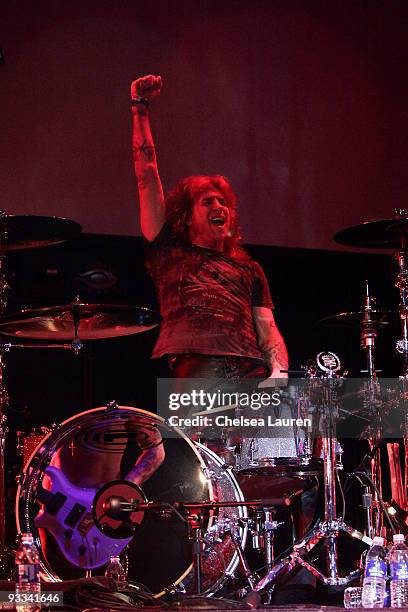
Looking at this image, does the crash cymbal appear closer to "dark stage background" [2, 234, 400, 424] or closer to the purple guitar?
"dark stage background" [2, 234, 400, 424]

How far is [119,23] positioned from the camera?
6.73 meters

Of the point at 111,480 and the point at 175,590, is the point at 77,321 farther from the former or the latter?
the point at 175,590

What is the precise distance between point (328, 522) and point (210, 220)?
2.50 m

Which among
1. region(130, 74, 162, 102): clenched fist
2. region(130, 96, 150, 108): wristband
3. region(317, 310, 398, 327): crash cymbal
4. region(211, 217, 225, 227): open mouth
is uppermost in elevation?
region(130, 74, 162, 102): clenched fist

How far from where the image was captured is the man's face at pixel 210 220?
265 inches

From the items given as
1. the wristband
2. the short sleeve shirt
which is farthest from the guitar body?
the wristband

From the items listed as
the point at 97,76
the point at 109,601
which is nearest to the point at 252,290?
the point at 97,76

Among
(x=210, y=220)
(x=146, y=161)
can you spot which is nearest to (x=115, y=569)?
(x=210, y=220)

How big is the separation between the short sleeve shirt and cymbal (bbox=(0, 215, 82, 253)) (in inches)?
54.6

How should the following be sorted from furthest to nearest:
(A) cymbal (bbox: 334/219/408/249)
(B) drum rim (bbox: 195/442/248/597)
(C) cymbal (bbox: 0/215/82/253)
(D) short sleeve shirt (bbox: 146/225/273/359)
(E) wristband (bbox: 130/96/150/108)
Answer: (E) wristband (bbox: 130/96/150/108) < (D) short sleeve shirt (bbox: 146/225/273/359) < (A) cymbal (bbox: 334/219/408/249) < (C) cymbal (bbox: 0/215/82/253) < (B) drum rim (bbox: 195/442/248/597)

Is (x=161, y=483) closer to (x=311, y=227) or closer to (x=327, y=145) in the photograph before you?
(x=311, y=227)

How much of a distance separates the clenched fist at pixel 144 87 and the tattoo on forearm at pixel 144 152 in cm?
31

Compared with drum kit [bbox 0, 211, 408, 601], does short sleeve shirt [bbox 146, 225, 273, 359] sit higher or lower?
higher

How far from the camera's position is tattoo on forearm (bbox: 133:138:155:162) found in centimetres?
671
